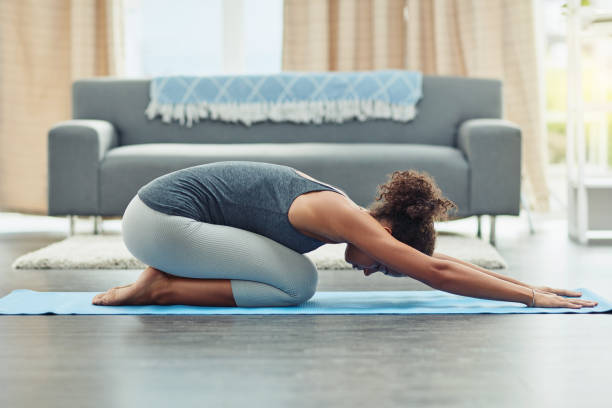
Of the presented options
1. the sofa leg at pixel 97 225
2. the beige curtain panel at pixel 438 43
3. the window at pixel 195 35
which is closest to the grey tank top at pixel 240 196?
the sofa leg at pixel 97 225

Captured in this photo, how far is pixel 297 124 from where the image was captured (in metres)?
3.71

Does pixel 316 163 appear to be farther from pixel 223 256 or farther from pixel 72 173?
pixel 223 256

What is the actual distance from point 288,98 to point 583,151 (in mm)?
1471

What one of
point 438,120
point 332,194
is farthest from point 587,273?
point 438,120

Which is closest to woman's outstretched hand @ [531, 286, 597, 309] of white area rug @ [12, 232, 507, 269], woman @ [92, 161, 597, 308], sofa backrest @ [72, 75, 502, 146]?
woman @ [92, 161, 597, 308]

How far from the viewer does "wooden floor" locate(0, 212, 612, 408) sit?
3.77 ft

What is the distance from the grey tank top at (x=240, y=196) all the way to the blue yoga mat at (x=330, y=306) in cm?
18

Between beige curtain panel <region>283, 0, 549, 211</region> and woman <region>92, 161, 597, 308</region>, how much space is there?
257cm

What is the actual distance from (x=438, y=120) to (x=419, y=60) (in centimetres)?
78

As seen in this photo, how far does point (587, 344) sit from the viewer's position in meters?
1.49

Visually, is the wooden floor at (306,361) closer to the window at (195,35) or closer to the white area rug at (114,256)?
Result: the white area rug at (114,256)

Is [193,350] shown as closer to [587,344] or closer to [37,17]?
[587,344]

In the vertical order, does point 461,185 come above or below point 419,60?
below

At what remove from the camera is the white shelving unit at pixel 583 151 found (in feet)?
11.0
